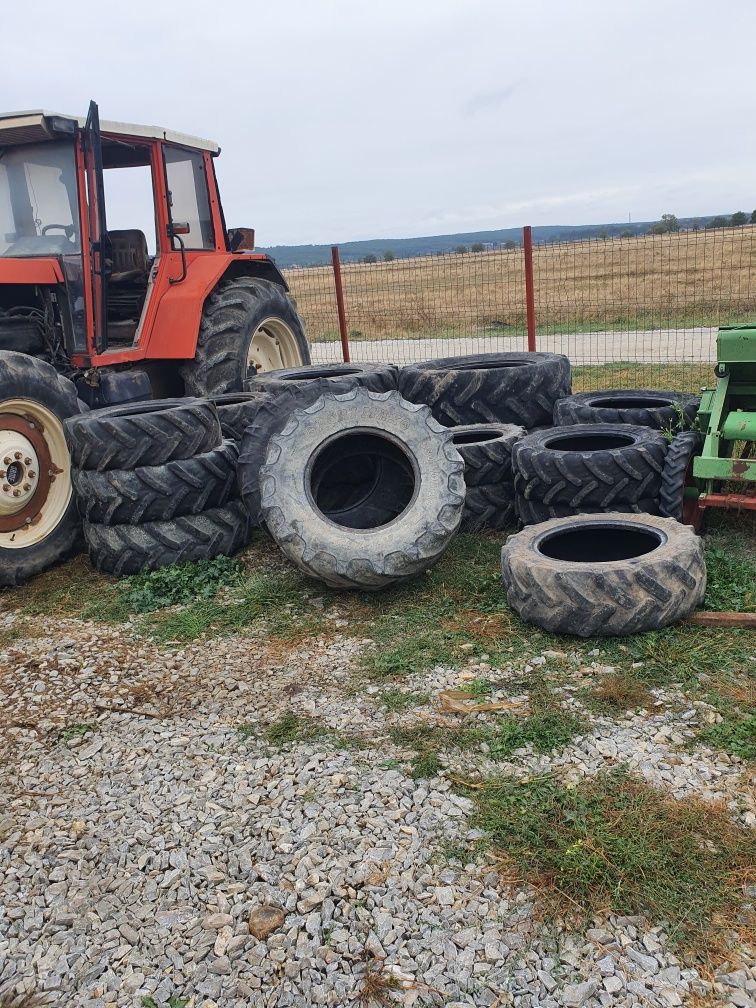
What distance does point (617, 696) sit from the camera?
3.44 metres

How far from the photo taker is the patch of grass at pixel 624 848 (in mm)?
2377

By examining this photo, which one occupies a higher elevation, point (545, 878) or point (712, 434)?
point (712, 434)

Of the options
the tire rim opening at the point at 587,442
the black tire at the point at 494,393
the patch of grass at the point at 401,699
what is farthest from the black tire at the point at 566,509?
the patch of grass at the point at 401,699

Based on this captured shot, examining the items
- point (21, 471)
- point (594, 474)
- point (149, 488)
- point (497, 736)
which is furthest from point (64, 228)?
point (497, 736)

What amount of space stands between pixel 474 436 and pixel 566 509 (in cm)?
142

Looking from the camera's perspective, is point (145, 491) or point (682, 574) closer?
point (682, 574)

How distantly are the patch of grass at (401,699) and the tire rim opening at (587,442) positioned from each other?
93.8 inches

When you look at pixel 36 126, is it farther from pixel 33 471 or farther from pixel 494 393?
pixel 494 393

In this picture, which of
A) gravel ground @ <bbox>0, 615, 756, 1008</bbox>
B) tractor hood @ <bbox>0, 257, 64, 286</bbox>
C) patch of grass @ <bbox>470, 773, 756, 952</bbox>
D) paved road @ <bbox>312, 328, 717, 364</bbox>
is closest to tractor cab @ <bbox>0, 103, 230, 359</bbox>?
tractor hood @ <bbox>0, 257, 64, 286</bbox>

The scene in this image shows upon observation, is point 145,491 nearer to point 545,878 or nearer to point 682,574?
point 682,574

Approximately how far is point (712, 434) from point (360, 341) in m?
13.9

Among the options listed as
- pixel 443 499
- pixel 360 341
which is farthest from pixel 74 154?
pixel 360 341

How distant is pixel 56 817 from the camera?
3.04 meters

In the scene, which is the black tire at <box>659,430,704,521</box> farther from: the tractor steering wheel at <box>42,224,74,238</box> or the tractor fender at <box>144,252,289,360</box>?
the tractor steering wheel at <box>42,224,74,238</box>
